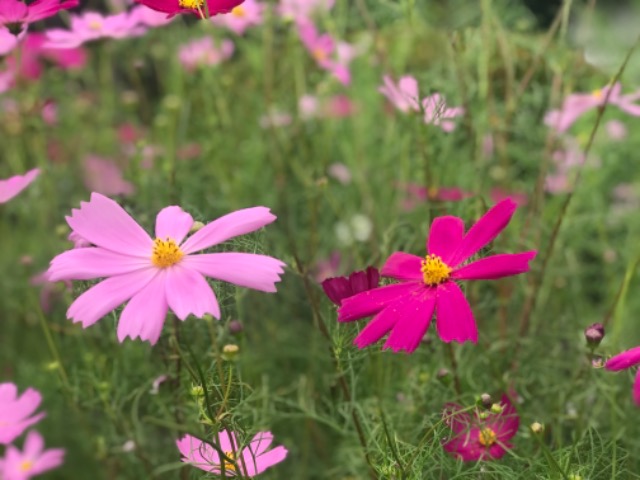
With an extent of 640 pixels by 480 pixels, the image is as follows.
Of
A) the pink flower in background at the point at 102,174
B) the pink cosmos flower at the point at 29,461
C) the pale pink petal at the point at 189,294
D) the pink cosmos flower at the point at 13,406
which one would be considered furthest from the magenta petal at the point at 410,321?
the pink flower in background at the point at 102,174

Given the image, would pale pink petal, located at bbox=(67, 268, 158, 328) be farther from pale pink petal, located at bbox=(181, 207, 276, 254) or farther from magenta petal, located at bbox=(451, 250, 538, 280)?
magenta petal, located at bbox=(451, 250, 538, 280)

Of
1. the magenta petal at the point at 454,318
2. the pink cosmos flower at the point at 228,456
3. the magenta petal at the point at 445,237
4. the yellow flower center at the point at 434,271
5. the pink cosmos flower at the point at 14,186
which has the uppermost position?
the pink cosmos flower at the point at 14,186

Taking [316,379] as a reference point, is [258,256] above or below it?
above

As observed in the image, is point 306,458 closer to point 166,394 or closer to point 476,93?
point 166,394

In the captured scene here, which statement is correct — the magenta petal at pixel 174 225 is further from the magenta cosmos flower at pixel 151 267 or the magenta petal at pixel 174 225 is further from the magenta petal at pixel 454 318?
the magenta petal at pixel 454 318

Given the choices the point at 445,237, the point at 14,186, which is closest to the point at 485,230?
the point at 445,237

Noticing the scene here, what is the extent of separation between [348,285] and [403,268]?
4 cm

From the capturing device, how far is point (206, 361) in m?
0.77

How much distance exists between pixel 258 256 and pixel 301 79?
2.93ft

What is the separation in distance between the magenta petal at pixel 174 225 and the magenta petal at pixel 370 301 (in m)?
0.12

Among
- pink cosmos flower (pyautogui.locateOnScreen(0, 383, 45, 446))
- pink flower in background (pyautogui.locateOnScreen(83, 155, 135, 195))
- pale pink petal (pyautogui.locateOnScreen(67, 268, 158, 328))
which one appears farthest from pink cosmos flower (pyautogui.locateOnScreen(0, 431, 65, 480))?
pink flower in background (pyautogui.locateOnScreen(83, 155, 135, 195))

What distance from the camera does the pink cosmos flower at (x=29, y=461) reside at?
895 millimetres

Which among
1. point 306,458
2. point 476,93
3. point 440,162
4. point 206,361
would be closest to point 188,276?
point 206,361

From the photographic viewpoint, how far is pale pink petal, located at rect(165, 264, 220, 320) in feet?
1.63
